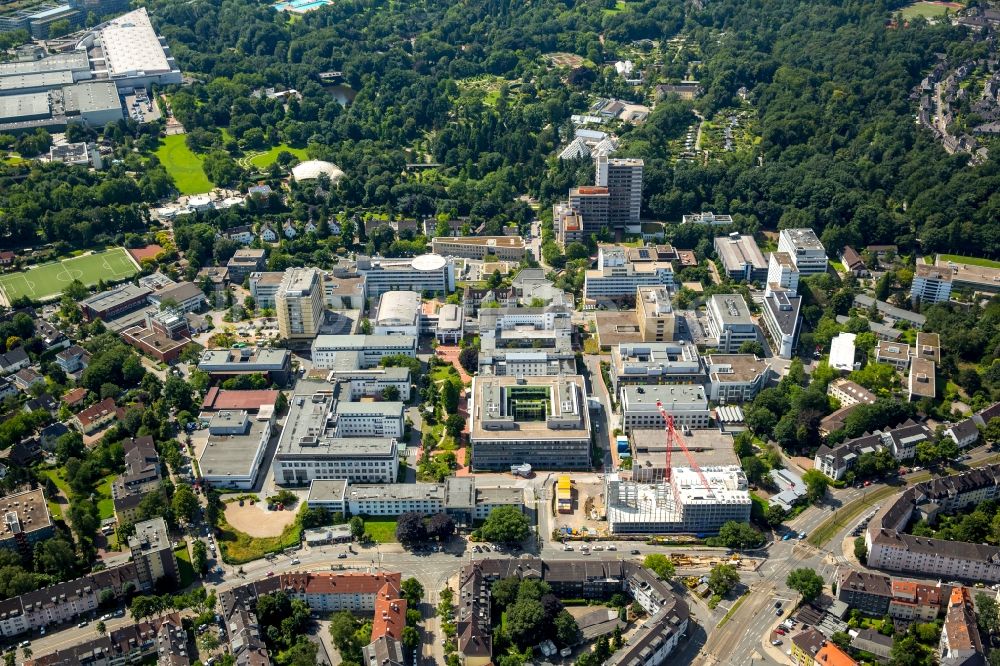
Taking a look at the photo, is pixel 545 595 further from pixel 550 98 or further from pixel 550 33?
pixel 550 33

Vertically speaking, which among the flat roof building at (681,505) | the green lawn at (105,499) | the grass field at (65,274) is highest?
the grass field at (65,274)

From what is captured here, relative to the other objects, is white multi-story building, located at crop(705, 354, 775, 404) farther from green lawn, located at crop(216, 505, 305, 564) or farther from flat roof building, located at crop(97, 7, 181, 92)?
flat roof building, located at crop(97, 7, 181, 92)

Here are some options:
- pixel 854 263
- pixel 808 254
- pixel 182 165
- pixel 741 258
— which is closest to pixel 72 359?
pixel 182 165

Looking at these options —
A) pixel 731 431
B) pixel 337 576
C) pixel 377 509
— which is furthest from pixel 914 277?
pixel 337 576

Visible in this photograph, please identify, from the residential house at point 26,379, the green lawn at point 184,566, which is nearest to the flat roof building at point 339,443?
the green lawn at point 184,566

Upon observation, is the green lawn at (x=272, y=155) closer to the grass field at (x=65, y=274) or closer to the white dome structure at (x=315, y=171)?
the white dome structure at (x=315, y=171)

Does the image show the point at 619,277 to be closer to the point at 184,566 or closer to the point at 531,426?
the point at 531,426
